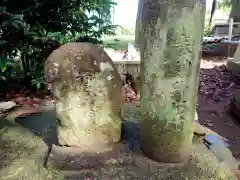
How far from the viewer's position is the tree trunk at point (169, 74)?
189 centimetres

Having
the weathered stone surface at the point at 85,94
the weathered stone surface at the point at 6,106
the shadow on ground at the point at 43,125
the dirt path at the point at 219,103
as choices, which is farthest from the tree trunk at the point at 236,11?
the weathered stone surface at the point at 85,94

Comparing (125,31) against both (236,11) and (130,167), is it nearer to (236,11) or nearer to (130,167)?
(236,11)

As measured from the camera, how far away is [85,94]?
221 cm

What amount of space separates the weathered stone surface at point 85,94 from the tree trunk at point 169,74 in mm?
265

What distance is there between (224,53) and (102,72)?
756 cm

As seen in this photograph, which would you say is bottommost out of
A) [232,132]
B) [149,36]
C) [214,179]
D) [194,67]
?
[232,132]

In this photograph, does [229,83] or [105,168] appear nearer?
[105,168]

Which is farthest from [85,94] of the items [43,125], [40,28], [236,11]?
[236,11]

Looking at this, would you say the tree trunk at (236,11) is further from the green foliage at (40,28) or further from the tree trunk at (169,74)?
the tree trunk at (169,74)

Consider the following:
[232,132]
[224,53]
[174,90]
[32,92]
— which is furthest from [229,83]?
[174,90]

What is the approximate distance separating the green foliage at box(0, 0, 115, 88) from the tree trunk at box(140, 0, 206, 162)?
6.85ft

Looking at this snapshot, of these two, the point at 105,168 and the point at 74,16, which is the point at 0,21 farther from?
the point at 105,168

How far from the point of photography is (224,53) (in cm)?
885

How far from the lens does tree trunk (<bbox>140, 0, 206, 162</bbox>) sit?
74.2 inches
